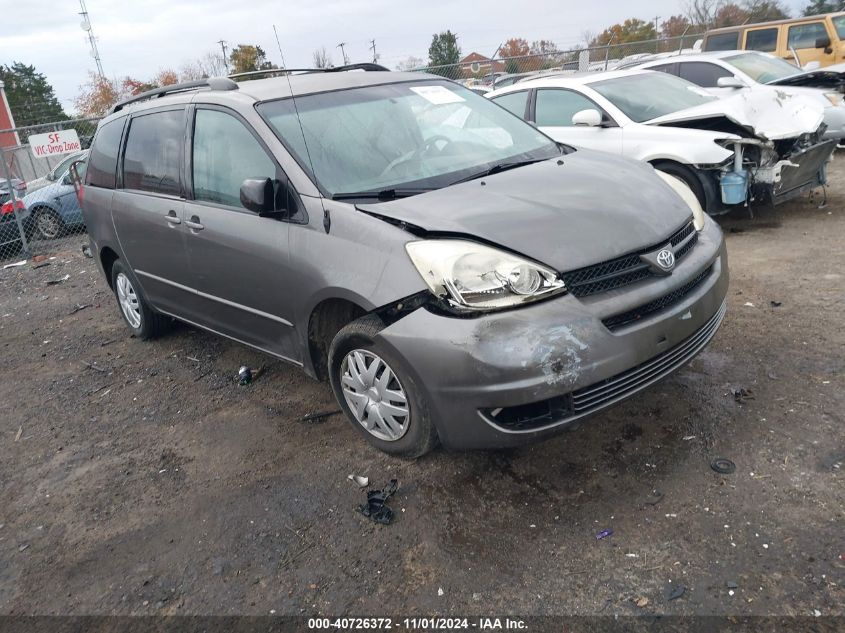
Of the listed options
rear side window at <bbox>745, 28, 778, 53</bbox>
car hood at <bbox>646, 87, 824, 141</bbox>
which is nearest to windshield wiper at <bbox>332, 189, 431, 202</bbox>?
car hood at <bbox>646, 87, 824, 141</bbox>

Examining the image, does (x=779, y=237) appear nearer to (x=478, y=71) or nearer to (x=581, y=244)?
(x=581, y=244)

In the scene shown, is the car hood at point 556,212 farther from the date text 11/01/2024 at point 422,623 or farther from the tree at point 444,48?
the tree at point 444,48

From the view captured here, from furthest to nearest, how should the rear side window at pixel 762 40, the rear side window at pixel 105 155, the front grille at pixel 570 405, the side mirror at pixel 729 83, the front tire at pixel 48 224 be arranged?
the rear side window at pixel 762 40
the front tire at pixel 48 224
the side mirror at pixel 729 83
the rear side window at pixel 105 155
the front grille at pixel 570 405

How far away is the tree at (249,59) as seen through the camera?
6.01 meters

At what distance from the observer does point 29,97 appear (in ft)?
162

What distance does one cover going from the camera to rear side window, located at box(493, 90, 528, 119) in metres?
7.63

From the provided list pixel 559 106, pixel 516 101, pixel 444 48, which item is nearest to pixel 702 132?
pixel 559 106

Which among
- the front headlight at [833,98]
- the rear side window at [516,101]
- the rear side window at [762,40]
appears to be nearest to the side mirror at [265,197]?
the rear side window at [516,101]

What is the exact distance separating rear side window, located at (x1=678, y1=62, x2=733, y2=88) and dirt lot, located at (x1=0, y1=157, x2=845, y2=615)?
533 centimetres

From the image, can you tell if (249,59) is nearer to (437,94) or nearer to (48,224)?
(437,94)

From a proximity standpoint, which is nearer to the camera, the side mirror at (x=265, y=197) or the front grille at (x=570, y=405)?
the front grille at (x=570, y=405)

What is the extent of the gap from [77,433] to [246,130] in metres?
2.25

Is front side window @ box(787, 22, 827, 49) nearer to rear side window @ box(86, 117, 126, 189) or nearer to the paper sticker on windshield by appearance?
the paper sticker on windshield

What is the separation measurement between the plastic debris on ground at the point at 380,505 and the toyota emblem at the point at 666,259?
5.27 feet
